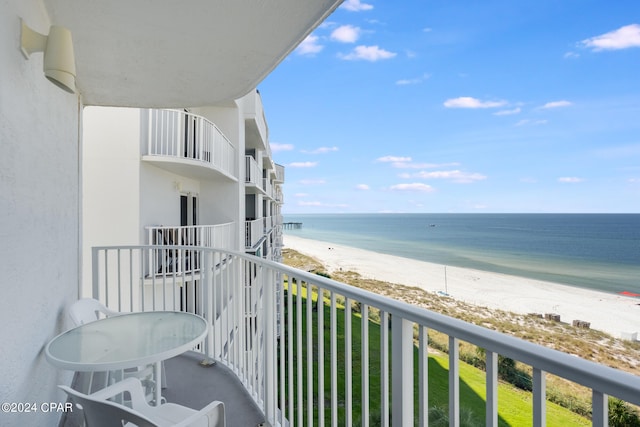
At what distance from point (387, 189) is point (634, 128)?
36497 mm

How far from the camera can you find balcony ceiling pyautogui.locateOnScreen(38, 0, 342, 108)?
159 cm

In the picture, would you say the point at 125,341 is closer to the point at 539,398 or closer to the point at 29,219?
the point at 29,219

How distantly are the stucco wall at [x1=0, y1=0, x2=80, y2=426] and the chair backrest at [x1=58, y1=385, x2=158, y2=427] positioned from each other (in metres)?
0.42

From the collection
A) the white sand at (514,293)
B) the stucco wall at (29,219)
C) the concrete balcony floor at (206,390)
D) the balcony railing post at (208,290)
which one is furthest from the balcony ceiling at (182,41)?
the white sand at (514,293)

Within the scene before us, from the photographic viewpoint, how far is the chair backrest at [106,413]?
1007 mm

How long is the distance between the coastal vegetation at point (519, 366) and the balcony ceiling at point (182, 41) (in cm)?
239

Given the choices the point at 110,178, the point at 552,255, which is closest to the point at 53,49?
the point at 110,178

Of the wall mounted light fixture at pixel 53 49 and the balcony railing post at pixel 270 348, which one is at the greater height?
the wall mounted light fixture at pixel 53 49

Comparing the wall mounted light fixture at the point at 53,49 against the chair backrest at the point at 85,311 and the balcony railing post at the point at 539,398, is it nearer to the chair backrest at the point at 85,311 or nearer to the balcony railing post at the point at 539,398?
the chair backrest at the point at 85,311

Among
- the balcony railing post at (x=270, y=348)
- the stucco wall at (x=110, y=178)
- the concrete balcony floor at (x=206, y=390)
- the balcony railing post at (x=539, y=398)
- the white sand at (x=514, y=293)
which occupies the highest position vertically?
the stucco wall at (x=110, y=178)

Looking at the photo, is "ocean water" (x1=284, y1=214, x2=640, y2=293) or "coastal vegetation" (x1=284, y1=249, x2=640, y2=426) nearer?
"coastal vegetation" (x1=284, y1=249, x2=640, y2=426)

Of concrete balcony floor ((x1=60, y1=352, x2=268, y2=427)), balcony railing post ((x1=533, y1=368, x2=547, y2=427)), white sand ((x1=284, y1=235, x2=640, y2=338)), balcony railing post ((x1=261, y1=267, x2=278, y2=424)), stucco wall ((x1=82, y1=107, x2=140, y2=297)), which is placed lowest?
white sand ((x1=284, y1=235, x2=640, y2=338))

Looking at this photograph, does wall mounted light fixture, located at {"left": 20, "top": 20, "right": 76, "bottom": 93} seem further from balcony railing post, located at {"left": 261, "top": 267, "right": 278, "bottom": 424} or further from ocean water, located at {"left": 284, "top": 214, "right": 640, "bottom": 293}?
ocean water, located at {"left": 284, "top": 214, "right": 640, "bottom": 293}

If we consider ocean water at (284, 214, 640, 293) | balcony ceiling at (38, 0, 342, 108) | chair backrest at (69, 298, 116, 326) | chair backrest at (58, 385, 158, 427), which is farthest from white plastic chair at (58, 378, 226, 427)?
ocean water at (284, 214, 640, 293)
